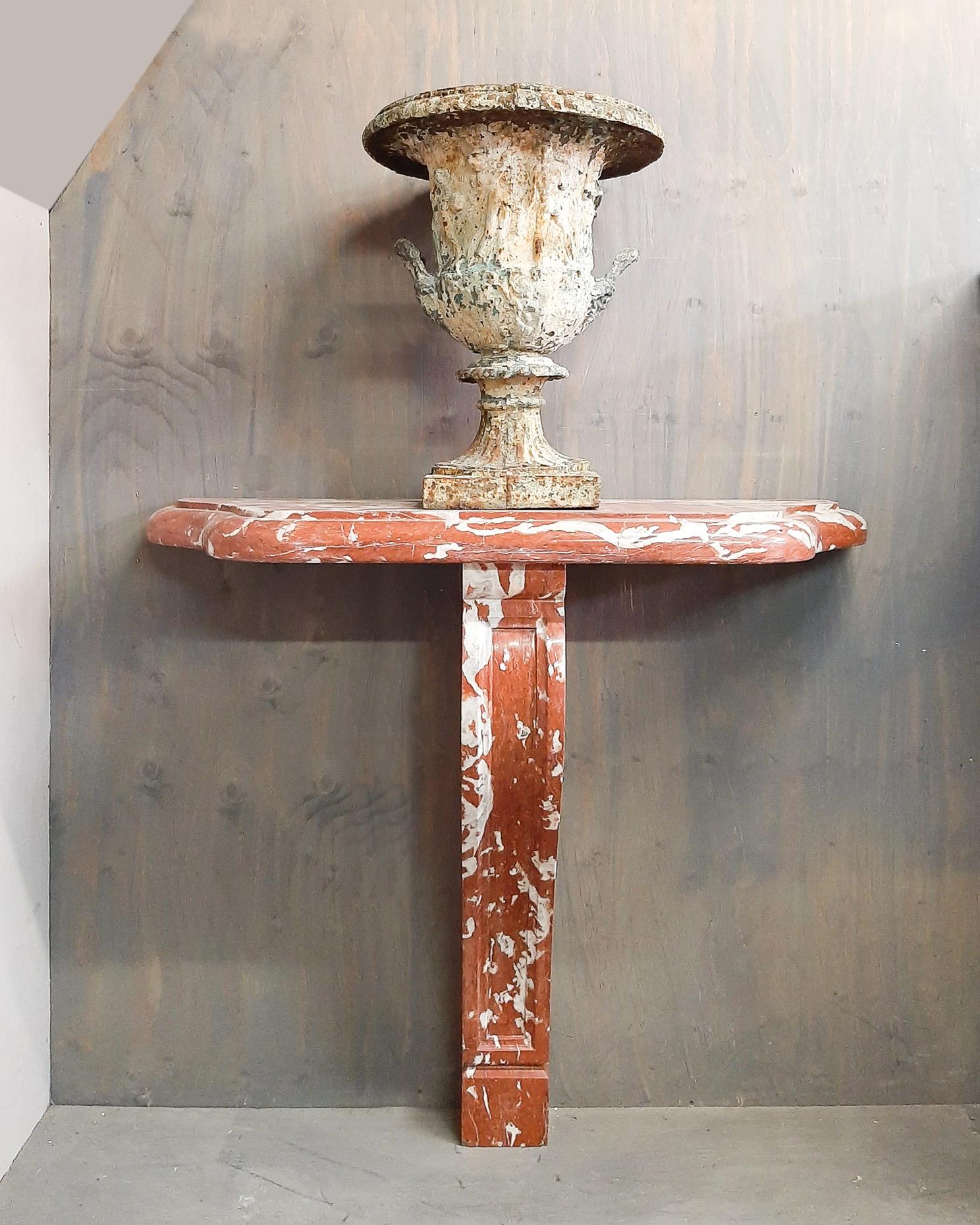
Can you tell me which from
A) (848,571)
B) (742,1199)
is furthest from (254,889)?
(848,571)

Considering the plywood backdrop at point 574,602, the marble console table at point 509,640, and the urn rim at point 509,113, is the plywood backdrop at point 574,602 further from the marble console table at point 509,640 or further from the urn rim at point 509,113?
the urn rim at point 509,113

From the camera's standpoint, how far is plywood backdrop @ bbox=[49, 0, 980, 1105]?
1.56 metres

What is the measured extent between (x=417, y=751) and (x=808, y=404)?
0.73m

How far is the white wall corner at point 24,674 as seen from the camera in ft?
4.87

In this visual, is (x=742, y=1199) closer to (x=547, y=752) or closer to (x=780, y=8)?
(x=547, y=752)

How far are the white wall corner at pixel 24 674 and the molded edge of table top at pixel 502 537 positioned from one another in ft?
1.33

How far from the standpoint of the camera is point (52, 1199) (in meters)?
1.44

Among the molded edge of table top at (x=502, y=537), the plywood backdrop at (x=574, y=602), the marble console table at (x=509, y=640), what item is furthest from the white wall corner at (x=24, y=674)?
the molded edge of table top at (x=502, y=537)

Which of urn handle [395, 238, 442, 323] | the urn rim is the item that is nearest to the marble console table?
urn handle [395, 238, 442, 323]

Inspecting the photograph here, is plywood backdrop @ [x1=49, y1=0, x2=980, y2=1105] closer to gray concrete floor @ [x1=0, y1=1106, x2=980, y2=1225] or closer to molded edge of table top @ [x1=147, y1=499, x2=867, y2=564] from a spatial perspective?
gray concrete floor @ [x1=0, y1=1106, x2=980, y2=1225]

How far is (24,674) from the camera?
1.54 m

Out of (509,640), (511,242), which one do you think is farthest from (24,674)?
(511,242)

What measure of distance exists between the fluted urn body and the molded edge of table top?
8 cm

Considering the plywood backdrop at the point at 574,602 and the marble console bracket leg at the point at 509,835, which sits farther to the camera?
the plywood backdrop at the point at 574,602
